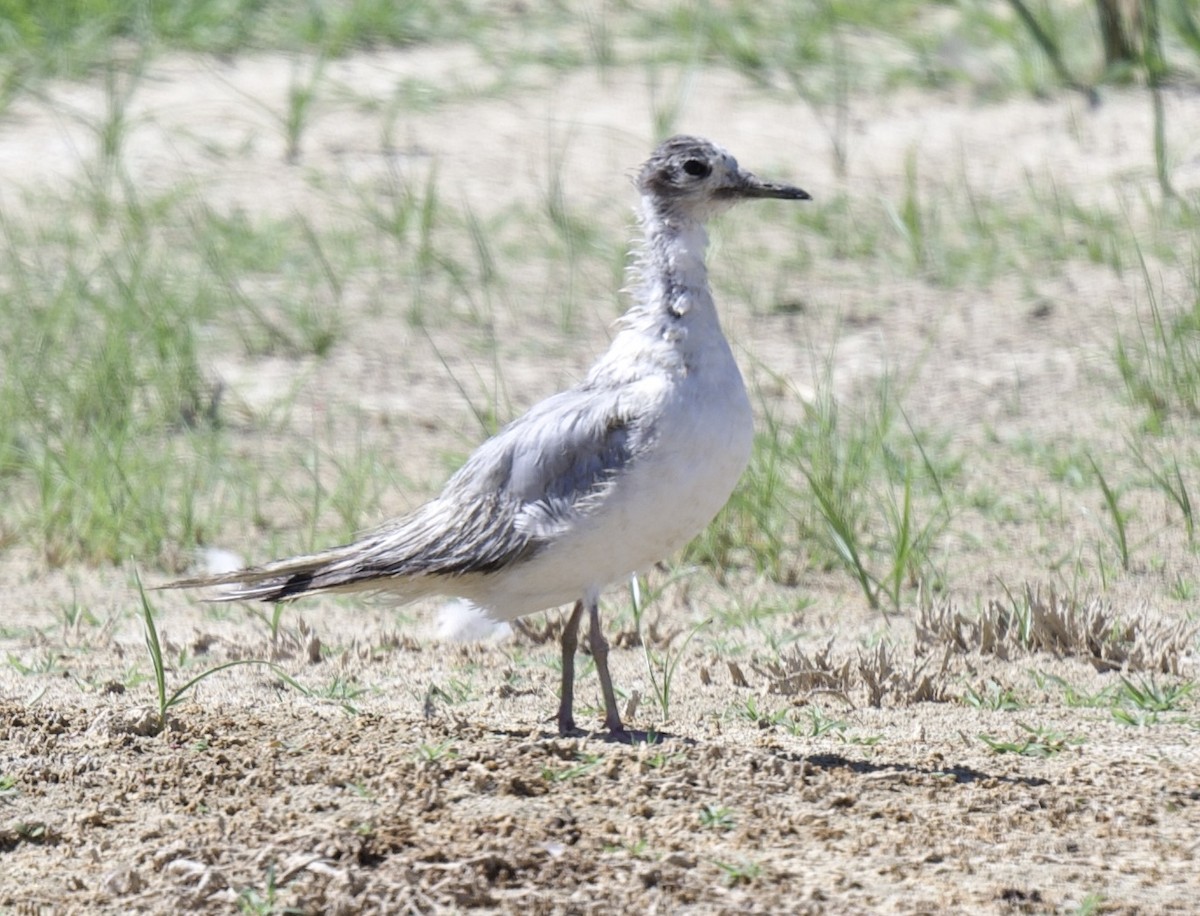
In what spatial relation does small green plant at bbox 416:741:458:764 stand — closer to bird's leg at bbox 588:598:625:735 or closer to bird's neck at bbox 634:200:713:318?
bird's leg at bbox 588:598:625:735

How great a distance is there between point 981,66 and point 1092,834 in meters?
7.03

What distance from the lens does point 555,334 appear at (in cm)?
805

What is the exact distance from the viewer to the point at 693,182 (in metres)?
4.76

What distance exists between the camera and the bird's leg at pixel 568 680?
4.38 metres

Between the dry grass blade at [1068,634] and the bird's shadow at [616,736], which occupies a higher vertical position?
the dry grass blade at [1068,634]

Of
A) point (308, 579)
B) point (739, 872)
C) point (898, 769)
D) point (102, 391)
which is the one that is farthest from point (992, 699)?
point (102, 391)

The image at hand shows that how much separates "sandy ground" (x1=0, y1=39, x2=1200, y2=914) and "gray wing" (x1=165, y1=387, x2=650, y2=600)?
298mm

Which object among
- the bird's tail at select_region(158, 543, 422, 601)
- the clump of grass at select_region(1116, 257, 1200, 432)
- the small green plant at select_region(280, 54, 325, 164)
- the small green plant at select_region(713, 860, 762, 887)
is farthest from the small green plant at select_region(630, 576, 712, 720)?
the small green plant at select_region(280, 54, 325, 164)

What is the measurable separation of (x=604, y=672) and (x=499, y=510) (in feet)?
1.50

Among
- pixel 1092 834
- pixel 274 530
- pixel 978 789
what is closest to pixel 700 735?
pixel 978 789

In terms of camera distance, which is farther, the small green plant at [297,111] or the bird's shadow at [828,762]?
the small green plant at [297,111]

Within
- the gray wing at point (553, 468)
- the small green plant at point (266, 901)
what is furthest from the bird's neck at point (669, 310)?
the small green plant at point (266, 901)

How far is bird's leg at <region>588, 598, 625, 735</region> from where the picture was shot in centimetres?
431

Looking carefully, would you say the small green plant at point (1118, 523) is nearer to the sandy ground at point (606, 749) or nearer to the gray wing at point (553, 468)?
the sandy ground at point (606, 749)
